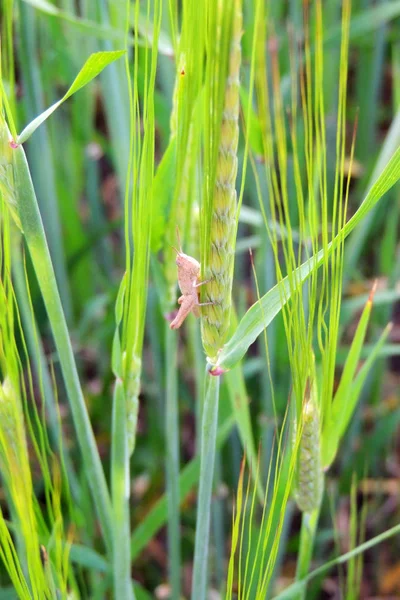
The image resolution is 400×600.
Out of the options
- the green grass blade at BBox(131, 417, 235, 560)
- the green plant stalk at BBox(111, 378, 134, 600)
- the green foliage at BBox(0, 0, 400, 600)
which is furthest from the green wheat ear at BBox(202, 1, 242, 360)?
the green grass blade at BBox(131, 417, 235, 560)

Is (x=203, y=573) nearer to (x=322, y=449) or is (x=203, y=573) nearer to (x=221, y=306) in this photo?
(x=322, y=449)

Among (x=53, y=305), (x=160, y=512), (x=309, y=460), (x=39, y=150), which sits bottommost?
(x=160, y=512)

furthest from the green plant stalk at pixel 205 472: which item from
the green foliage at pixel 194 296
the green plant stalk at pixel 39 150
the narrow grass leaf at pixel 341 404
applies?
the green plant stalk at pixel 39 150

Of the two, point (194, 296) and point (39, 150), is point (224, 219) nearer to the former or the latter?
point (194, 296)

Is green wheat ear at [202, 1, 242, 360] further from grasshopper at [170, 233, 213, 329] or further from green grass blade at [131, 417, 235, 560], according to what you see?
green grass blade at [131, 417, 235, 560]

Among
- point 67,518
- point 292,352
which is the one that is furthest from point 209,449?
point 67,518

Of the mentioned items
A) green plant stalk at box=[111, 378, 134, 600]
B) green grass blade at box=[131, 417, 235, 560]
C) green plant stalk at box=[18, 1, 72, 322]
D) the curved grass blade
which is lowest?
green grass blade at box=[131, 417, 235, 560]

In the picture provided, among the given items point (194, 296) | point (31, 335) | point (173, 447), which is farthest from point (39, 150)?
point (194, 296)
